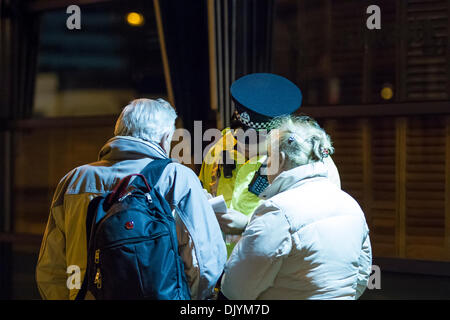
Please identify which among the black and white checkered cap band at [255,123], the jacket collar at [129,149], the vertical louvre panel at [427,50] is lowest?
the jacket collar at [129,149]

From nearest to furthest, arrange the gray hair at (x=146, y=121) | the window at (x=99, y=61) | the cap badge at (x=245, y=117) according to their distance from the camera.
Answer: the gray hair at (x=146, y=121) < the cap badge at (x=245, y=117) < the window at (x=99, y=61)

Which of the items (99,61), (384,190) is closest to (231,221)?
(384,190)

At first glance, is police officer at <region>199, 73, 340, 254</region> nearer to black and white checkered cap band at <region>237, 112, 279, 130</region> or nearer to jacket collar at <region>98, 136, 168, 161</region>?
black and white checkered cap band at <region>237, 112, 279, 130</region>

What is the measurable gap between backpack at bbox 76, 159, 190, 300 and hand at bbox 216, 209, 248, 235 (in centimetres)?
53

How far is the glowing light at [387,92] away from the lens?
3.71 meters

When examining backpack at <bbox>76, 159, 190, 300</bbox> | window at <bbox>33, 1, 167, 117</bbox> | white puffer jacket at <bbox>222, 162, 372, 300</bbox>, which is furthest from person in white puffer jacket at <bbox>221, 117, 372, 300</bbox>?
window at <bbox>33, 1, 167, 117</bbox>

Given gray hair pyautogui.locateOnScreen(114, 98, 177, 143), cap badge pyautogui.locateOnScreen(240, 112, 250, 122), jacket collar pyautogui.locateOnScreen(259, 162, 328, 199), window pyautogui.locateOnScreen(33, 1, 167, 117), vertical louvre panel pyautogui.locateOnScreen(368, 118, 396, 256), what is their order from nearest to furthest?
1. jacket collar pyautogui.locateOnScreen(259, 162, 328, 199)
2. gray hair pyautogui.locateOnScreen(114, 98, 177, 143)
3. cap badge pyautogui.locateOnScreen(240, 112, 250, 122)
4. vertical louvre panel pyautogui.locateOnScreen(368, 118, 396, 256)
5. window pyautogui.locateOnScreen(33, 1, 167, 117)

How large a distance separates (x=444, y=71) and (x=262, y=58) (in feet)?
4.56

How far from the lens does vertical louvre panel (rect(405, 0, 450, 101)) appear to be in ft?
11.7

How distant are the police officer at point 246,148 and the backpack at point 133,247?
698mm

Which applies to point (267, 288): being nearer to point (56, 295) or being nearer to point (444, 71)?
point (56, 295)

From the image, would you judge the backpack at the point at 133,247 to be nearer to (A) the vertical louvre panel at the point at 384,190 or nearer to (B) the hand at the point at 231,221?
(B) the hand at the point at 231,221

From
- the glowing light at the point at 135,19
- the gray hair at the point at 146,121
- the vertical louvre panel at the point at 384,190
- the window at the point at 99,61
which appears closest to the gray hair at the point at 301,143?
the gray hair at the point at 146,121

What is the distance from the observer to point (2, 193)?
16.3 feet
